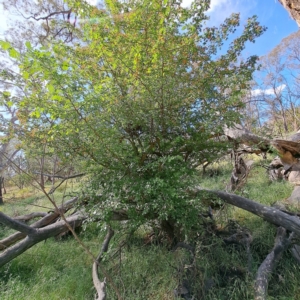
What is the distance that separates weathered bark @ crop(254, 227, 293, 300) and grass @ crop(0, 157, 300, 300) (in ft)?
0.40

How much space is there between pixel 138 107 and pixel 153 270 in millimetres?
2093

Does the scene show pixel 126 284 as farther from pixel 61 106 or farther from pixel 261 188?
pixel 261 188

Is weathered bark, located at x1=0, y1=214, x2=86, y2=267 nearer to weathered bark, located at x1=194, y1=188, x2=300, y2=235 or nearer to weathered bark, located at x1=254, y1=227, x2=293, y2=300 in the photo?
weathered bark, located at x1=194, y1=188, x2=300, y2=235

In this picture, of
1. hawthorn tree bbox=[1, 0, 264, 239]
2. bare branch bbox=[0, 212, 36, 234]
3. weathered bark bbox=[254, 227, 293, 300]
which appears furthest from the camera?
bare branch bbox=[0, 212, 36, 234]

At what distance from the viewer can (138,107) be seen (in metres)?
2.60

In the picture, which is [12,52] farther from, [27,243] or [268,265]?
[268,265]

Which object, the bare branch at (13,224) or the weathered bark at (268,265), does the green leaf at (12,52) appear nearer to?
the bare branch at (13,224)

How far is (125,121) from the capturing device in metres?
2.48

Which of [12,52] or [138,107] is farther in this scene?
[138,107]

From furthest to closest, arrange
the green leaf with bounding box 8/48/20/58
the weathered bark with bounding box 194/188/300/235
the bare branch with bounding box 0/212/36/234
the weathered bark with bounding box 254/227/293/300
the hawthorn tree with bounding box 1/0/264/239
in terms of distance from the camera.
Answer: the weathered bark with bounding box 194/188/300/235 < the bare branch with bounding box 0/212/36/234 < the hawthorn tree with bounding box 1/0/264/239 < the weathered bark with bounding box 254/227/293/300 < the green leaf with bounding box 8/48/20/58

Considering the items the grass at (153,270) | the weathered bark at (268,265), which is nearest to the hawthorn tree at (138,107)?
the grass at (153,270)

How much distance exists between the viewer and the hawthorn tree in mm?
2391

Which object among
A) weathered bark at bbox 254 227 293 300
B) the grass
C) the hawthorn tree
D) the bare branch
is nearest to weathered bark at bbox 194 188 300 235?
weathered bark at bbox 254 227 293 300

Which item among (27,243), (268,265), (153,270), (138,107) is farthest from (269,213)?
(27,243)
